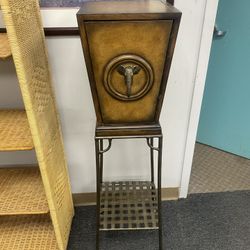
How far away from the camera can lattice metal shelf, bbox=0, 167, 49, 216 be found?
115 centimetres

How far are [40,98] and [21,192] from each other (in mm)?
501

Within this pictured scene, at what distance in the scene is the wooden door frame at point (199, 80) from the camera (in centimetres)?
111

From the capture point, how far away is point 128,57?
83 cm

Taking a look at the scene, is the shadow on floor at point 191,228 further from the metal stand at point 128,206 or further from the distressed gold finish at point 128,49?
the distressed gold finish at point 128,49

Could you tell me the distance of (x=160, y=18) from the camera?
767 millimetres

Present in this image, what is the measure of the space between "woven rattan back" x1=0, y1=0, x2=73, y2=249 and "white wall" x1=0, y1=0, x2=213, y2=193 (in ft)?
0.31

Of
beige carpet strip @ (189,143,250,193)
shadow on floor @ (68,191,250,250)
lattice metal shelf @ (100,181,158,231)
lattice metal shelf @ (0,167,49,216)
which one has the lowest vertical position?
beige carpet strip @ (189,143,250,193)

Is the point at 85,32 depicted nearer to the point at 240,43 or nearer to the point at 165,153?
the point at 165,153

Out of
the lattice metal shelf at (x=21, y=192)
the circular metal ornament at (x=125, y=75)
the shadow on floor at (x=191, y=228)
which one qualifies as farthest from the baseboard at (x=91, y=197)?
the circular metal ornament at (x=125, y=75)

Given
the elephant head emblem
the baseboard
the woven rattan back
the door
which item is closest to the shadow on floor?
the baseboard

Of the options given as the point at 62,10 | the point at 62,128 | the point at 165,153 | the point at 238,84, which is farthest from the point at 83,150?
the point at 238,84

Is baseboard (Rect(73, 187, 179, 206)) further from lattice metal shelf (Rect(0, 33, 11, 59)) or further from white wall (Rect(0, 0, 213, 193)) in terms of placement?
lattice metal shelf (Rect(0, 33, 11, 59))

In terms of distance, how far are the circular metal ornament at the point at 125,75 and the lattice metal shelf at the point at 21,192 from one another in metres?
0.62

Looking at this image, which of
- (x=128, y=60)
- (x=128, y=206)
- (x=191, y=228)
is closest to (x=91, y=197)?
(x=128, y=206)
